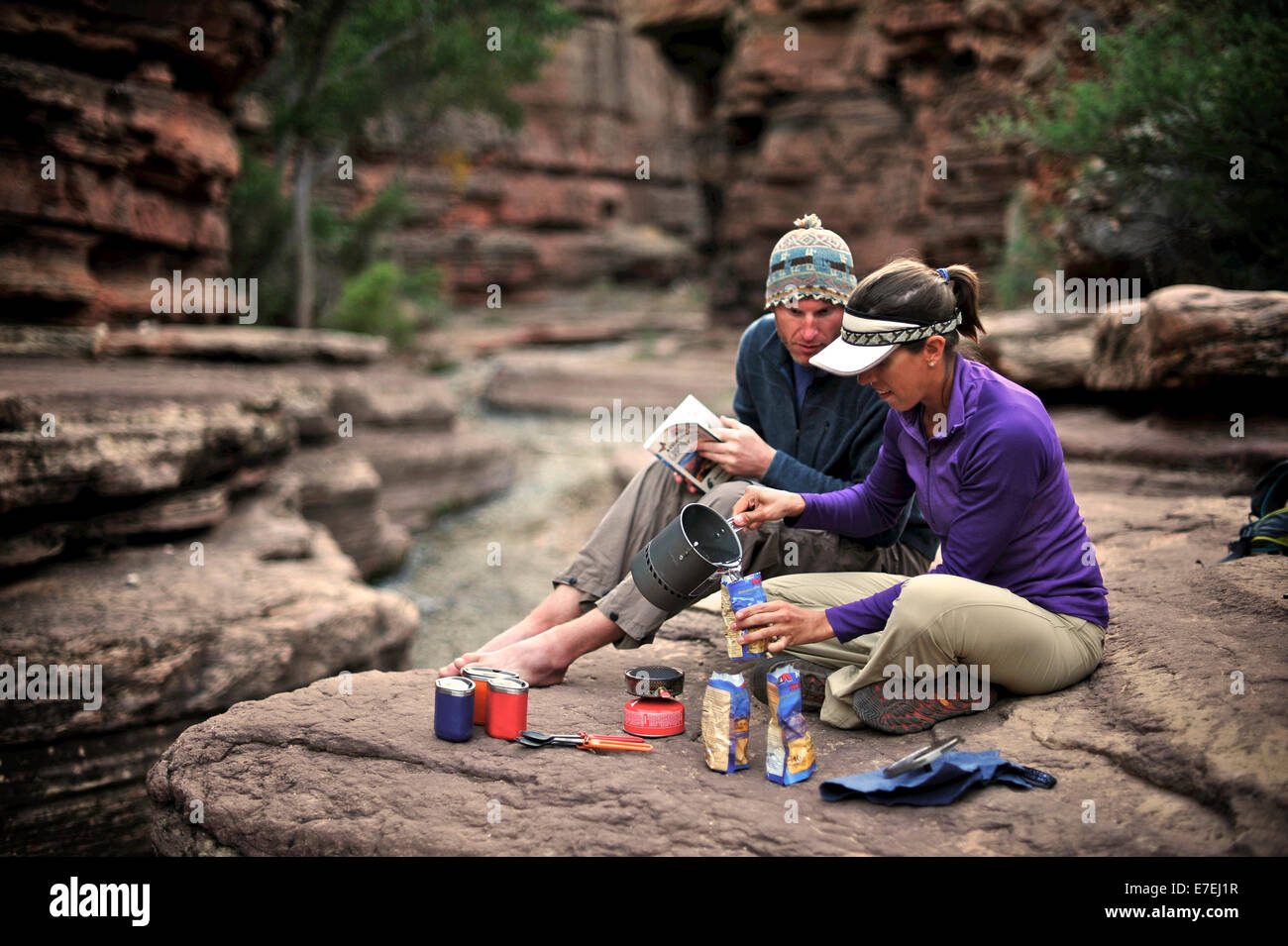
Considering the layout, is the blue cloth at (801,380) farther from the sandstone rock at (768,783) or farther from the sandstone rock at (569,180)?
the sandstone rock at (569,180)

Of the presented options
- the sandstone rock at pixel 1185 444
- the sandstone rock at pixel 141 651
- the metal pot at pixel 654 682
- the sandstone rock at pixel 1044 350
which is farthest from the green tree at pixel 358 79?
the metal pot at pixel 654 682

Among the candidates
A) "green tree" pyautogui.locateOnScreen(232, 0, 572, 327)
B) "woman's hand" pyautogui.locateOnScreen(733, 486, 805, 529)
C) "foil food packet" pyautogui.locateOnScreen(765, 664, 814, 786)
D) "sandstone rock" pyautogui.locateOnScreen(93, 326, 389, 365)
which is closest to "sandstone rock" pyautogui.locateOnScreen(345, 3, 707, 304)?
"green tree" pyautogui.locateOnScreen(232, 0, 572, 327)

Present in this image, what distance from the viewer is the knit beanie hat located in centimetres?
307

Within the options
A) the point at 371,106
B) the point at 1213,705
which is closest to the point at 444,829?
the point at 1213,705

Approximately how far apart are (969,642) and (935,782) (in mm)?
366

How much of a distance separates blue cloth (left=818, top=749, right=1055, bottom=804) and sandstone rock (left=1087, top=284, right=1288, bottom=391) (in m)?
3.26

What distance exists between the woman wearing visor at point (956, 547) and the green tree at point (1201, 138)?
3.82 m

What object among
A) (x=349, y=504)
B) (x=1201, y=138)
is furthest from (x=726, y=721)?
(x=349, y=504)

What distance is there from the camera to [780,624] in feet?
7.89

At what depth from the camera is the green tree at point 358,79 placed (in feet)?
37.9

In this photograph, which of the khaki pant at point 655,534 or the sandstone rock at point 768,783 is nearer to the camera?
the sandstone rock at point 768,783

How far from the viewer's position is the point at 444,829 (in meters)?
2.17

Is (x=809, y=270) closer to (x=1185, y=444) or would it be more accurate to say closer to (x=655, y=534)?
(x=655, y=534)
